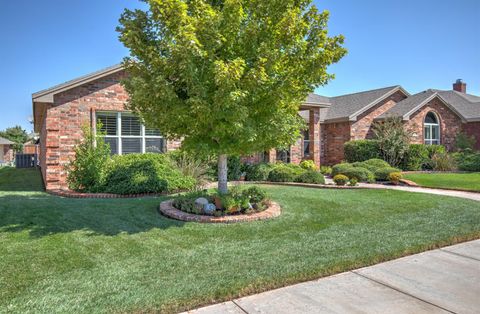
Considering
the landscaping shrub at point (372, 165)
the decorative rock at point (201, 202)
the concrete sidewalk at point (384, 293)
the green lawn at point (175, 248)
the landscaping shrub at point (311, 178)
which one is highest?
the landscaping shrub at point (372, 165)

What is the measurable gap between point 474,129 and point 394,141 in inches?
374

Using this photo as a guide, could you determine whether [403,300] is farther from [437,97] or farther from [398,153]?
[437,97]

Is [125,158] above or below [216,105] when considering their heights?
below

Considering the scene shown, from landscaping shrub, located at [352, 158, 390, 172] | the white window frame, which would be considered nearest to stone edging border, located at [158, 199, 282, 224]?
landscaping shrub, located at [352, 158, 390, 172]

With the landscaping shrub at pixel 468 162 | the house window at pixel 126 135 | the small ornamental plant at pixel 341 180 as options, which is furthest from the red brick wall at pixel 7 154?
the landscaping shrub at pixel 468 162

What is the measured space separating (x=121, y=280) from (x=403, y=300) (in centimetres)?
312

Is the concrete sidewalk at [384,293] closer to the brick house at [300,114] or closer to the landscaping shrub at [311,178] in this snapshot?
the landscaping shrub at [311,178]

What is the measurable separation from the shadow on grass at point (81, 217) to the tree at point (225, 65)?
1.79 m

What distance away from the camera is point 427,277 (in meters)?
4.23

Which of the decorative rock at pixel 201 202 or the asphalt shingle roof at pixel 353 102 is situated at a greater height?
the asphalt shingle roof at pixel 353 102

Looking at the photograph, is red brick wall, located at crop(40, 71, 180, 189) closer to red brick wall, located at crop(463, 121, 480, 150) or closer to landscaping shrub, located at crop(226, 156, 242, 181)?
landscaping shrub, located at crop(226, 156, 242, 181)

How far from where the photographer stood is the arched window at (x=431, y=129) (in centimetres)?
2217

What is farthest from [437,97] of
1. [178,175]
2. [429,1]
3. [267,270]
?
[267,270]

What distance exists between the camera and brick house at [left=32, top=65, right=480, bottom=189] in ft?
39.6
